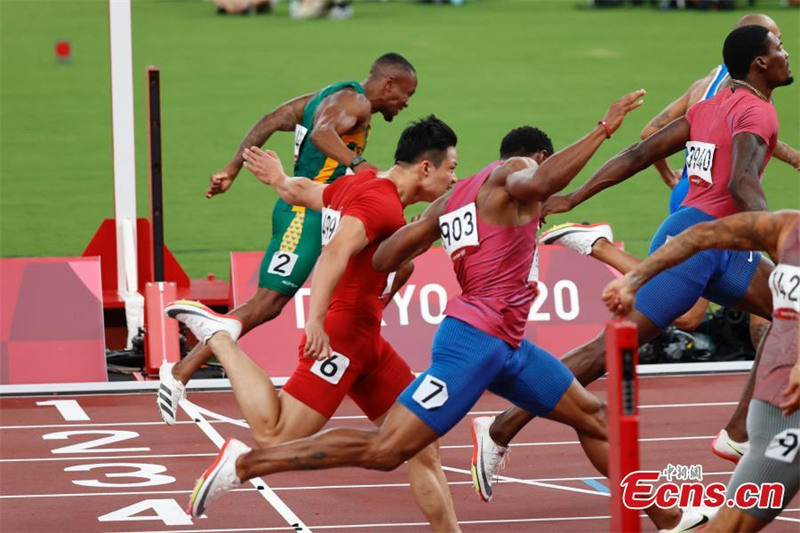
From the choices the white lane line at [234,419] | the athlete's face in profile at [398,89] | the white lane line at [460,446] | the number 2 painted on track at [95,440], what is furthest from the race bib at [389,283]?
the white lane line at [234,419]

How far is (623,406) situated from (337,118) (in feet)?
13.0

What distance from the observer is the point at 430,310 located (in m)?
11.0

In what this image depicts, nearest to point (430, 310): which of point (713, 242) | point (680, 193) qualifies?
point (680, 193)

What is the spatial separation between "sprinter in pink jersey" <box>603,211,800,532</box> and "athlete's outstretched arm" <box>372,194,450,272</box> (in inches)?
Answer: 38.3

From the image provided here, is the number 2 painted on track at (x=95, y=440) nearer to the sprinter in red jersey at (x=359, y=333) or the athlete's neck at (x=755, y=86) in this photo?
the sprinter in red jersey at (x=359, y=333)

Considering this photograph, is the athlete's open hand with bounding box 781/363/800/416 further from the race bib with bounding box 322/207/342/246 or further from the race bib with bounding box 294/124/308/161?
the race bib with bounding box 294/124/308/161

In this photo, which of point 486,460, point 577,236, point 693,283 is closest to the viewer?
point 693,283

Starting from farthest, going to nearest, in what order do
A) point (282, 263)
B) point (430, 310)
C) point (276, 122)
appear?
point (430, 310), point (276, 122), point (282, 263)

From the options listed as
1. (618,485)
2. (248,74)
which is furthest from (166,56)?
(618,485)

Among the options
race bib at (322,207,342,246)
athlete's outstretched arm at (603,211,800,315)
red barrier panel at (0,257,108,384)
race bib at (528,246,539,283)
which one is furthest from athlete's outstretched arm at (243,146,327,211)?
red barrier panel at (0,257,108,384)

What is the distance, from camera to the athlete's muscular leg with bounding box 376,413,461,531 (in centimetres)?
663

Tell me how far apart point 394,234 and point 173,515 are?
2.09m

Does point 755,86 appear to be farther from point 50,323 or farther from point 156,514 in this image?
point 50,323

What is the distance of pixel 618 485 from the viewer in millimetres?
5434
